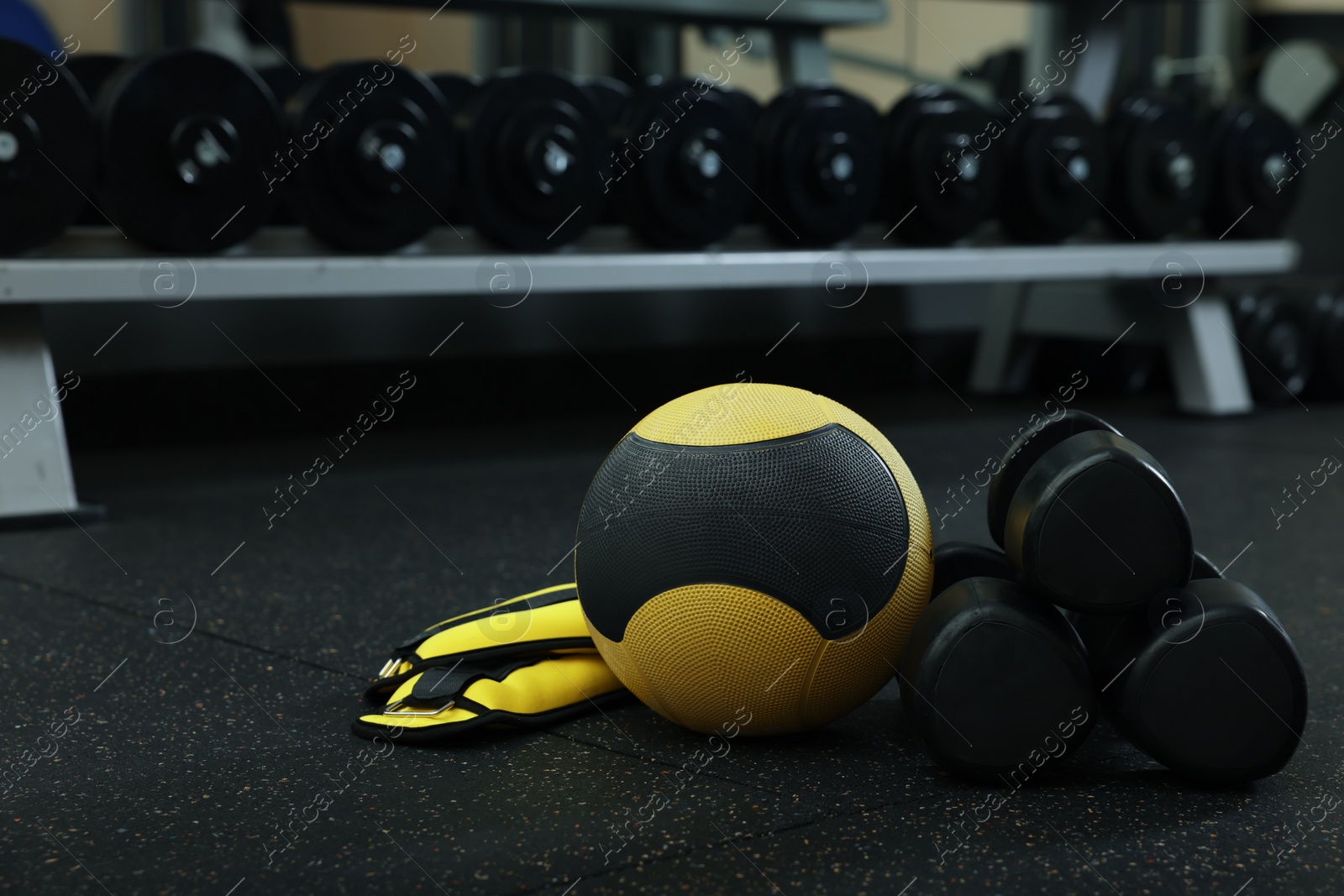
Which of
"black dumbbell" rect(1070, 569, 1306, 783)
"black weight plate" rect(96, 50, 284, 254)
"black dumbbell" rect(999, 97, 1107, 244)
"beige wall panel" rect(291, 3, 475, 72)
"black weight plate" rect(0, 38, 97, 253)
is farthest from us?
"beige wall panel" rect(291, 3, 475, 72)

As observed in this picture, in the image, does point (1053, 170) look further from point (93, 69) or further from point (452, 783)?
point (452, 783)

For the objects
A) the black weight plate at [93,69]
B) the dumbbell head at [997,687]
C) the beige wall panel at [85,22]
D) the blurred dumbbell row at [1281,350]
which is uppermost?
the beige wall panel at [85,22]

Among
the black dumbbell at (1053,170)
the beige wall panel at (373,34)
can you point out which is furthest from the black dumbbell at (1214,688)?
the beige wall panel at (373,34)

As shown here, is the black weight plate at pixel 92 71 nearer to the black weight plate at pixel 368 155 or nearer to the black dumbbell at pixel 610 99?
the black weight plate at pixel 368 155

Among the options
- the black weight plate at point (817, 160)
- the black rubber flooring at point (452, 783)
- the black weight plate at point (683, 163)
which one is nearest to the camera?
the black rubber flooring at point (452, 783)

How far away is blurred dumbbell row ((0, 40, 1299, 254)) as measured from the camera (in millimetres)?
Answer: 2152

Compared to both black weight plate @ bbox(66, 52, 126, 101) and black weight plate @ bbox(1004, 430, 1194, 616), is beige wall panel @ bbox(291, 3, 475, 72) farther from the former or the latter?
black weight plate @ bbox(1004, 430, 1194, 616)

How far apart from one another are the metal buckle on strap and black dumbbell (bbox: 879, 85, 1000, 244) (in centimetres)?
209

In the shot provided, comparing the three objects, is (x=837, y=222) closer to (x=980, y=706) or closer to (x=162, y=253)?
(x=162, y=253)

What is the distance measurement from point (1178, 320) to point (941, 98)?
0.93 m

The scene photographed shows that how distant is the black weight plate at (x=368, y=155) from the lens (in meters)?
2.30

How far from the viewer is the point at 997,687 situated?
982mm

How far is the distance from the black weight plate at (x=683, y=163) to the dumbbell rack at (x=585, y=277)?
7 cm

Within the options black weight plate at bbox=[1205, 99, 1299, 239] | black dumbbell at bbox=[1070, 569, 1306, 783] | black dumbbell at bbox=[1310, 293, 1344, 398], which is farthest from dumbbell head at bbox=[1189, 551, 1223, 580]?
black dumbbell at bbox=[1310, 293, 1344, 398]
